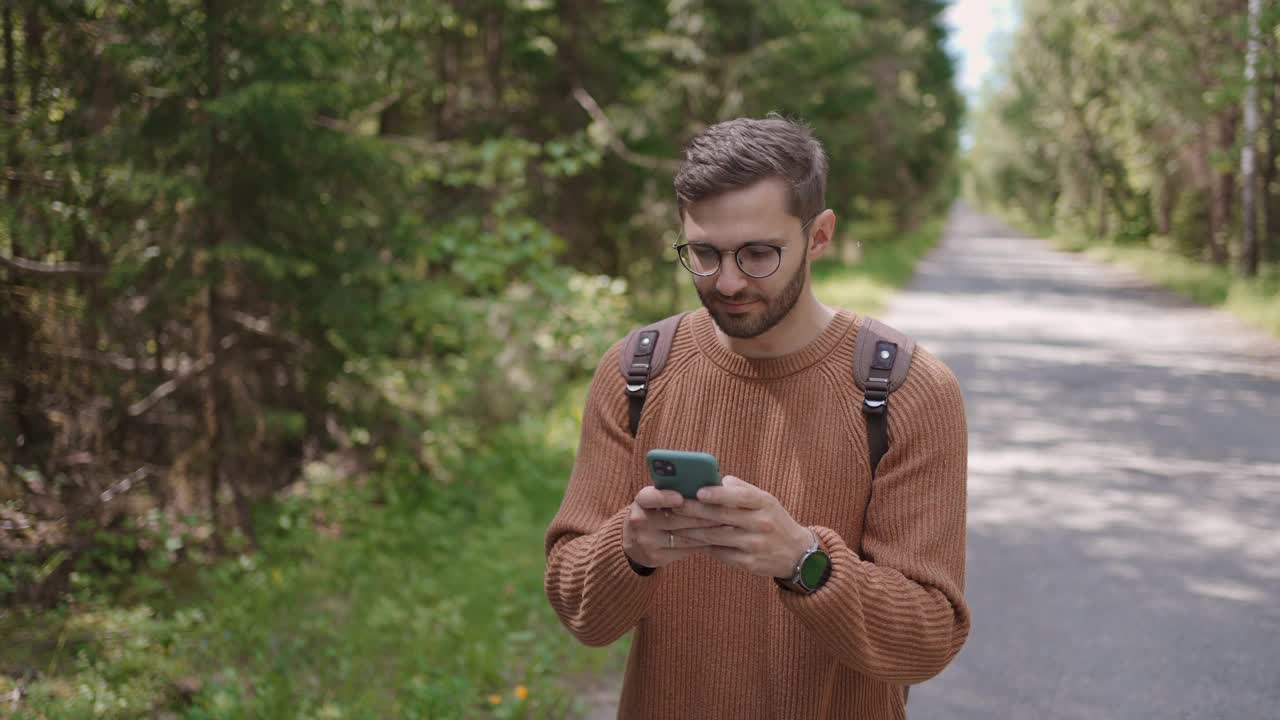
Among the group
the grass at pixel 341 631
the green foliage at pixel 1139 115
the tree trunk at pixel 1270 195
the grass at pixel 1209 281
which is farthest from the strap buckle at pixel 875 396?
the grass at pixel 1209 281

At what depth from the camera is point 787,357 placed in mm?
2311

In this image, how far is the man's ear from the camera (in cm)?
226

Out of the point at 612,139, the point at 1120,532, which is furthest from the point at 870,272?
the point at 1120,532

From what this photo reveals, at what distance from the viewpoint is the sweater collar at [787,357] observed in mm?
2303

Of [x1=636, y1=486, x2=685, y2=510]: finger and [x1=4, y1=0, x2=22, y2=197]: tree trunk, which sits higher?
[x1=4, y1=0, x2=22, y2=197]: tree trunk

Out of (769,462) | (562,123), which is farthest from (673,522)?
(562,123)

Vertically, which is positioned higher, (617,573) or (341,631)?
(617,573)

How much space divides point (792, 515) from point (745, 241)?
572mm

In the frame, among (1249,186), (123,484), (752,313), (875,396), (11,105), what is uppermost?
(11,105)

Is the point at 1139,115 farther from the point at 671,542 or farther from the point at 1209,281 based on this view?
the point at 671,542

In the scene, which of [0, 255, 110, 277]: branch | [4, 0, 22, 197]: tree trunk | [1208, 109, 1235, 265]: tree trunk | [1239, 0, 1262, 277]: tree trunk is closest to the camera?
[4, 0, 22, 197]: tree trunk

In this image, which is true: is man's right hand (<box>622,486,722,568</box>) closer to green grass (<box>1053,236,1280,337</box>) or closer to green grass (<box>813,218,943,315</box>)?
green grass (<box>813,218,943,315</box>)

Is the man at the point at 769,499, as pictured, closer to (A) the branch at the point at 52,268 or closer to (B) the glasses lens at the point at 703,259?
(B) the glasses lens at the point at 703,259

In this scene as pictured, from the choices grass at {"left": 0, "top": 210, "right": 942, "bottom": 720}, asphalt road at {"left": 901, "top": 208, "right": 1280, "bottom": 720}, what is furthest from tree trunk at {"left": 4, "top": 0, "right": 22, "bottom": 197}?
asphalt road at {"left": 901, "top": 208, "right": 1280, "bottom": 720}
